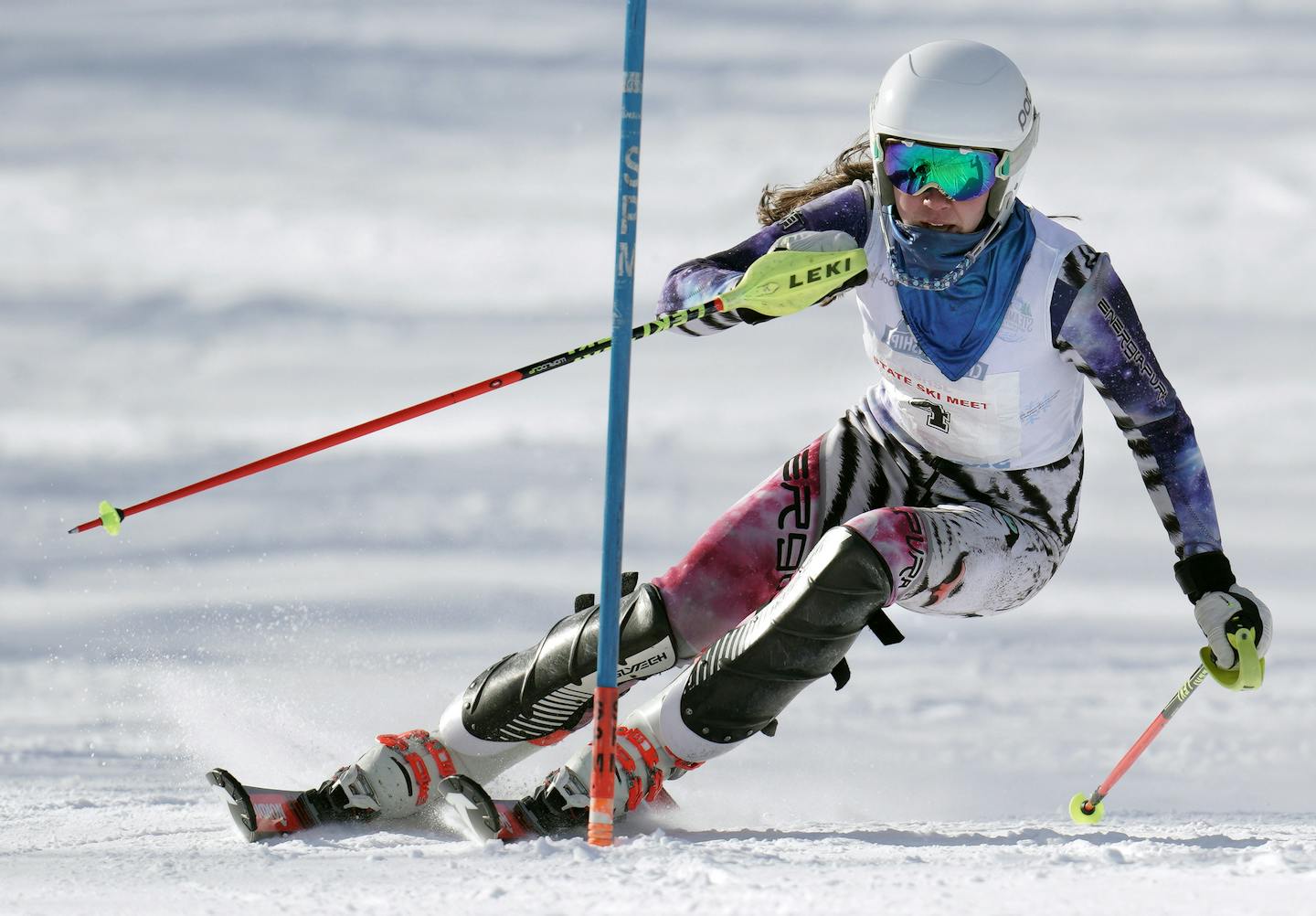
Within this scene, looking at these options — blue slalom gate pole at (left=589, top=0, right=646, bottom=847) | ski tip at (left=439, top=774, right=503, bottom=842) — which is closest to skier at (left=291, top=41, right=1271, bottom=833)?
ski tip at (left=439, top=774, right=503, bottom=842)

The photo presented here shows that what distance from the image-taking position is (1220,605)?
392 centimetres

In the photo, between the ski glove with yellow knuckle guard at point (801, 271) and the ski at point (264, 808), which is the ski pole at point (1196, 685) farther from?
the ski at point (264, 808)

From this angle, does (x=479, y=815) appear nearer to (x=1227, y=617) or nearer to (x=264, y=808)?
(x=264, y=808)

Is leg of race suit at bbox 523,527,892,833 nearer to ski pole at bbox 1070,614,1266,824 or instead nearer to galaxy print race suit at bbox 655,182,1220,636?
galaxy print race suit at bbox 655,182,1220,636

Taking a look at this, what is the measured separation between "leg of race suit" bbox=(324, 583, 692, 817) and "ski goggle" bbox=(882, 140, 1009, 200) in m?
1.33

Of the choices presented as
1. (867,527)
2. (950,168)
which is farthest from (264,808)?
(950,168)

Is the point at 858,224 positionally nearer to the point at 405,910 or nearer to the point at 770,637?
the point at 770,637

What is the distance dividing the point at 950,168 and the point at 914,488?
3.26 feet

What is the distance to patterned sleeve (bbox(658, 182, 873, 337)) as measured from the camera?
3.99 metres

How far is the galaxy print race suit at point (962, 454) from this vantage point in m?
3.99

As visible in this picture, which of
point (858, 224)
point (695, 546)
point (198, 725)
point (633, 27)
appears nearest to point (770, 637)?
point (695, 546)

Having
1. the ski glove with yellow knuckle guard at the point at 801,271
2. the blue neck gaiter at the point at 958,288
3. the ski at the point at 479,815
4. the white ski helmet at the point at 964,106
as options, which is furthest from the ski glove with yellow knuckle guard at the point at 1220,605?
the ski at the point at 479,815

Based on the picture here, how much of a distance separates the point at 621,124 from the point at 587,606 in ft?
4.75

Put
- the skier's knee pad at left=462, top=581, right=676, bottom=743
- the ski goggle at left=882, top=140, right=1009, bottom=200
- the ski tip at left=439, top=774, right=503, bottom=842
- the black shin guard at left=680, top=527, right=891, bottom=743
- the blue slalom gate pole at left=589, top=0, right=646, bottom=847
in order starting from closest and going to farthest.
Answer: the blue slalom gate pole at left=589, top=0, right=646, bottom=847 < the black shin guard at left=680, top=527, right=891, bottom=743 < the ski tip at left=439, top=774, right=503, bottom=842 < the ski goggle at left=882, top=140, right=1009, bottom=200 < the skier's knee pad at left=462, top=581, right=676, bottom=743
